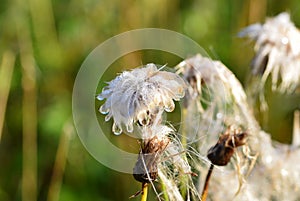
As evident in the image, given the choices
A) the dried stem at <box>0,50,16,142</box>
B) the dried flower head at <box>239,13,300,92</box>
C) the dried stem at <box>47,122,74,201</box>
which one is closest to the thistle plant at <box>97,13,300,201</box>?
the dried flower head at <box>239,13,300,92</box>

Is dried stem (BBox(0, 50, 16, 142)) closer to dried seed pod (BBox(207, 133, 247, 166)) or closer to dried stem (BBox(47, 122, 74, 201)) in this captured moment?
dried stem (BBox(47, 122, 74, 201))

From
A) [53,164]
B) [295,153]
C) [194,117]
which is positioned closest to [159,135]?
[194,117]

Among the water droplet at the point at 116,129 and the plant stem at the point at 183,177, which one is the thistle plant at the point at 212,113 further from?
the water droplet at the point at 116,129

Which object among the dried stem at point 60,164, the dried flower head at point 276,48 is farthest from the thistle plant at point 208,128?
the dried stem at point 60,164

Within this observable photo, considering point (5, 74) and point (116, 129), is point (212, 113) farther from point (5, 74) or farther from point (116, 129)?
point (5, 74)

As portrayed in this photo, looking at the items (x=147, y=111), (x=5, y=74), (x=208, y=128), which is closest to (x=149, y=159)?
(x=147, y=111)
